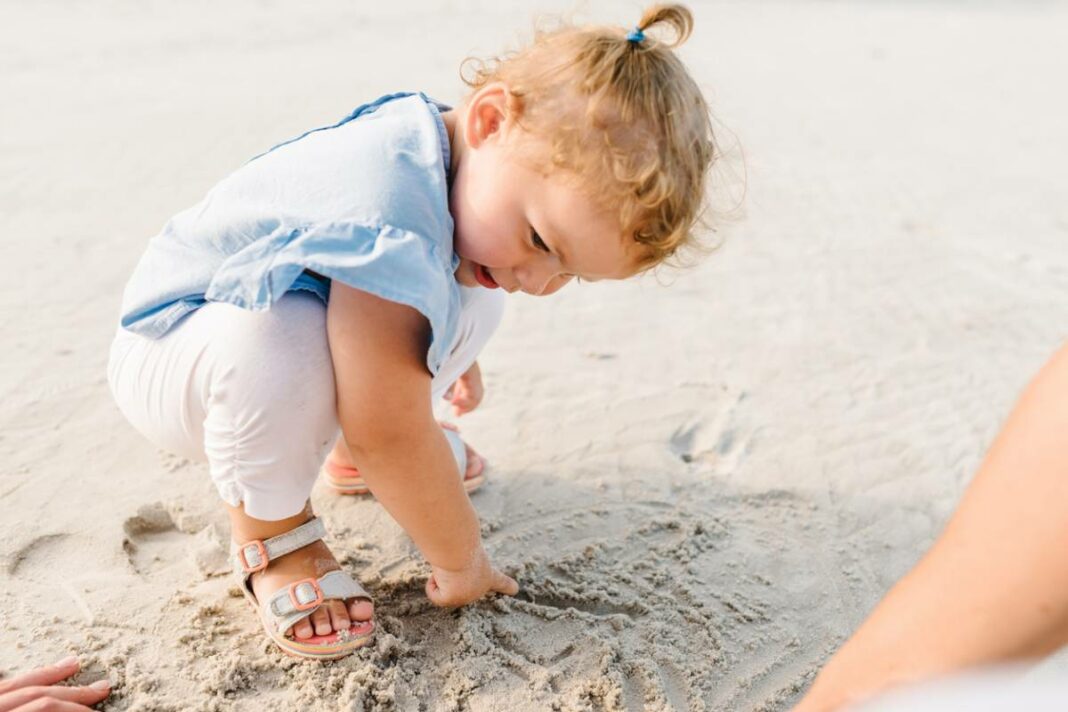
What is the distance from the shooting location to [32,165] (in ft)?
12.5

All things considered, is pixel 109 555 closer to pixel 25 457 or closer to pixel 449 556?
pixel 25 457

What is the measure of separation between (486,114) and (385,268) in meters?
0.34

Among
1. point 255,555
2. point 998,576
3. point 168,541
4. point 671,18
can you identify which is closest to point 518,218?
point 671,18

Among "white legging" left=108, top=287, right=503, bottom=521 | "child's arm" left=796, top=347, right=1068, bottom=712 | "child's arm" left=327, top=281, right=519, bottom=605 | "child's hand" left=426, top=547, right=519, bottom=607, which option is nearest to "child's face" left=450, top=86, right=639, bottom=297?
"child's arm" left=327, top=281, right=519, bottom=605

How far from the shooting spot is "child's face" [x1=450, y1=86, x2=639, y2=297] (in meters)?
1.54

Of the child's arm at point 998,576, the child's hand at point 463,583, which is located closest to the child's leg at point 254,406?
the child's hand at point 463,583

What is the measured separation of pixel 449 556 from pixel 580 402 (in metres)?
0.95

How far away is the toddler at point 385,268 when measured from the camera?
1.53 m

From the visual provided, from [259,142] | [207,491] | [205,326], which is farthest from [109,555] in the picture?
[259,142]

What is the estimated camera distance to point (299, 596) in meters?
1.73

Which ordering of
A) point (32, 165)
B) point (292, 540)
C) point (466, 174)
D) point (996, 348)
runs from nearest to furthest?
point (466, 174), point (292, 540), point (996, 348), point (32, 165)

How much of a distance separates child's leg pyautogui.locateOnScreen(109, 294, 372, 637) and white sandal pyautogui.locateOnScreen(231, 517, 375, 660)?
0.05 ft

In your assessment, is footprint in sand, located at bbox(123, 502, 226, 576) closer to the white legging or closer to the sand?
the sand

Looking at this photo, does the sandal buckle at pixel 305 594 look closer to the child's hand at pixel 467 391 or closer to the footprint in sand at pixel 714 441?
the child's hand at pixel 467 391
